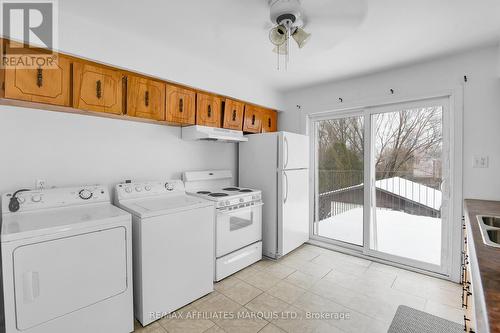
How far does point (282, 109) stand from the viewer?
410 centimetres

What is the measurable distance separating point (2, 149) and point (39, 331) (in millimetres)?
1406

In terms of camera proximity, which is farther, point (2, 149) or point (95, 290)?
point (2, 149)

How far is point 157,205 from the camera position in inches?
87.7

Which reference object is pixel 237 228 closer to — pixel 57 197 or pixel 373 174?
pixel 57 197

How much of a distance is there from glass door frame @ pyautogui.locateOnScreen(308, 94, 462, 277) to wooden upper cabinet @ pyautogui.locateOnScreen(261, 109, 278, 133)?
59cm

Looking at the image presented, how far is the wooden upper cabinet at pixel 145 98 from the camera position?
236cm

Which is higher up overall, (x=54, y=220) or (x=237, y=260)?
(x=54, y=220)

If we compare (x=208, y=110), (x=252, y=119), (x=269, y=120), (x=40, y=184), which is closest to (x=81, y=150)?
(x=40, y=184)

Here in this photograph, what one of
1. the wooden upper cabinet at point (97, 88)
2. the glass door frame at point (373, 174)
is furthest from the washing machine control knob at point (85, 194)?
the glass door frame at point (373, 174)

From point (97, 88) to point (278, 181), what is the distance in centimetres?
225

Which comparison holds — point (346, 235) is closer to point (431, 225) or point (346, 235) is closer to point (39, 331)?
point (431, 225)

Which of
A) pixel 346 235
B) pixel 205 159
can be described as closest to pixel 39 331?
pixel 205 159

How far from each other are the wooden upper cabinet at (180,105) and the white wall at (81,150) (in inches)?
12.3

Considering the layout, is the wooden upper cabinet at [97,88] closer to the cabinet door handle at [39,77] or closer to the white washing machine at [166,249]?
the cabinet door handle at [39,77]
